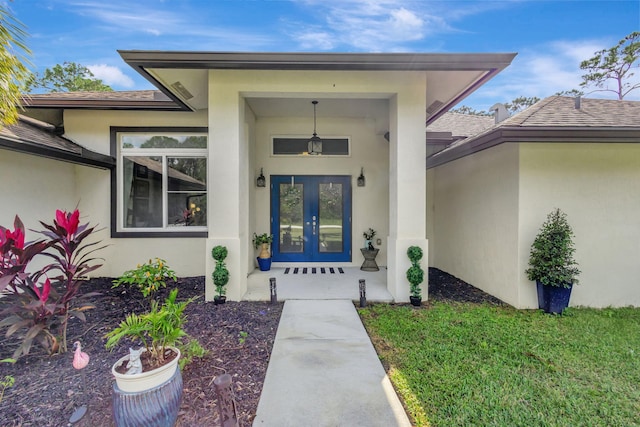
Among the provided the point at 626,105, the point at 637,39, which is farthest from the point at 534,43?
the point at 626,105

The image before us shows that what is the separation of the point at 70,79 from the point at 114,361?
2343 centimetres

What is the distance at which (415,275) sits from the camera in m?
4.79

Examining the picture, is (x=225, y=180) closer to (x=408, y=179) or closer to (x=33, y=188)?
(x=408, y=179)

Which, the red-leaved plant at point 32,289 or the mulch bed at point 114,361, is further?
the red-leaved plant at point 32,289

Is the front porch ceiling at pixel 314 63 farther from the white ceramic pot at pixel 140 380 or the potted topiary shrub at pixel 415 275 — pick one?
the white ceramic pot at pixel 140 380

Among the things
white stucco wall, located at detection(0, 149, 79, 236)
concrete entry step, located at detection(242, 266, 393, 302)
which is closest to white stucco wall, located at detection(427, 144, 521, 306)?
concrete entry step, located at detection(242, 266, 393, 302)

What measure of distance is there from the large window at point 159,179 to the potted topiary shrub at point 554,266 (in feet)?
21.2

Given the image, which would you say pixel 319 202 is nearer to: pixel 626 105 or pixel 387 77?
pixel 387 77

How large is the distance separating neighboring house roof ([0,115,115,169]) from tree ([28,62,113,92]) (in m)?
15.1

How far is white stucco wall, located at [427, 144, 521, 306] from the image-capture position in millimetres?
4902

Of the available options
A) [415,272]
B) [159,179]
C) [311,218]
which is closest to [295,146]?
[311,218]

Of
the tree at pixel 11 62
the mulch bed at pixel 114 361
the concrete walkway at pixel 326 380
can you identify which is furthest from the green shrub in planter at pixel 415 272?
the tree at pixel 11 62

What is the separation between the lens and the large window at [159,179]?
6.53 m

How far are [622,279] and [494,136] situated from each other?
3328 millimetres
